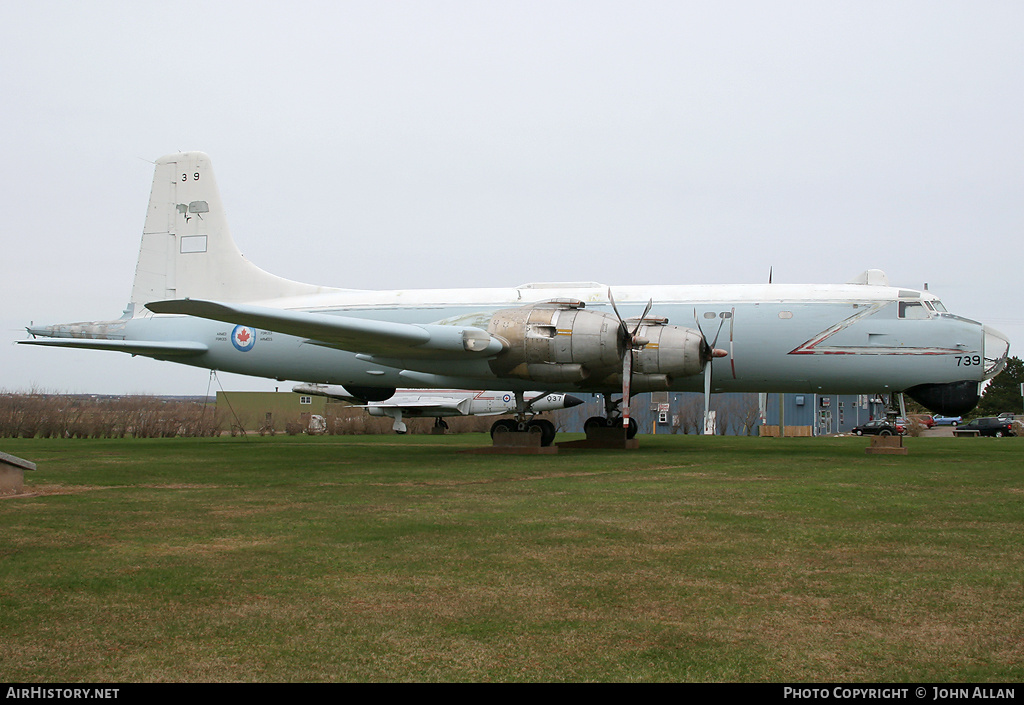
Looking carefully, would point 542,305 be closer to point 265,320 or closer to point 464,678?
point 265,320

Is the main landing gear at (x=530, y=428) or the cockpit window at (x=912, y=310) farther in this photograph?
the main landing gear at (x=530, y=428)

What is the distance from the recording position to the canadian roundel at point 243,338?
22812 mm

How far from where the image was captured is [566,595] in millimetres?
5461

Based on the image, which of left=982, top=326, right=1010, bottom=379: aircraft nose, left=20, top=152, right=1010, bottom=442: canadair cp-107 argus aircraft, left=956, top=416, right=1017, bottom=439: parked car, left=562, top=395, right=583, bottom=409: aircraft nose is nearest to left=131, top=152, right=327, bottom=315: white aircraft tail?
left=20, top=152, right=1010, bottom=442: canadair cp-107 argus aircraft

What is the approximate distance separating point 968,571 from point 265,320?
13444 mm

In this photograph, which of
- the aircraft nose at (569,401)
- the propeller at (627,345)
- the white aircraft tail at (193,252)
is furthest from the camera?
the aircraft nose at (569,401)

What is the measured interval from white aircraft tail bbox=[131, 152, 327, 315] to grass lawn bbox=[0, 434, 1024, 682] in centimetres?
1285

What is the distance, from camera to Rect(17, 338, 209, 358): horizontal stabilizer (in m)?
22.1

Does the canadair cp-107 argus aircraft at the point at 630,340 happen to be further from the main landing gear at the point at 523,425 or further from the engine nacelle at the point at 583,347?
the main landing gear at the point at 523,425

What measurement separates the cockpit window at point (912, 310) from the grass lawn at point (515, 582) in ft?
25.3

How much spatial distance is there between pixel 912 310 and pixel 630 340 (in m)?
6.34

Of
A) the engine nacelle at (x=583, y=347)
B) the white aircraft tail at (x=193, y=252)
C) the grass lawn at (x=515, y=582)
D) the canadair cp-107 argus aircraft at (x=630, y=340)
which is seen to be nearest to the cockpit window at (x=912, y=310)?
the canadair cp-107 argus aircraft at (x=630, y=340)

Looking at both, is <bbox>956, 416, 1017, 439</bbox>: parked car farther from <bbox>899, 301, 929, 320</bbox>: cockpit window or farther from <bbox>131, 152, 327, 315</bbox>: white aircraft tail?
<bbox>131, 152, 327, 315</bbox>: white aircraft tail

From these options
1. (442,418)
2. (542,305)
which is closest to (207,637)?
(542,305)
